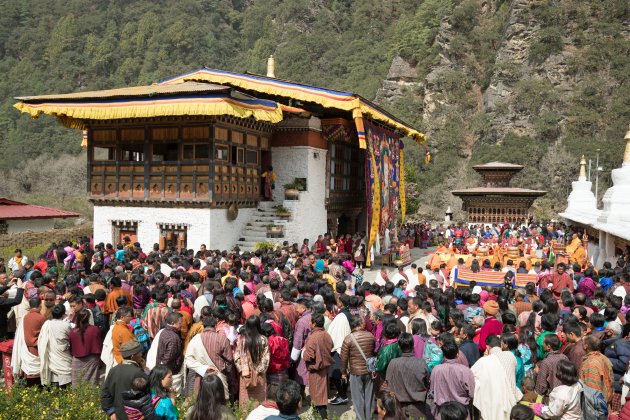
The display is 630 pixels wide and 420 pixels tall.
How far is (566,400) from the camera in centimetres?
478

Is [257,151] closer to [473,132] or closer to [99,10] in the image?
[473,132]

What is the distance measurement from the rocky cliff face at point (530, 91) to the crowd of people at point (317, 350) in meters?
43.6

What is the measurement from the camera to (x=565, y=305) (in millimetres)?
7957

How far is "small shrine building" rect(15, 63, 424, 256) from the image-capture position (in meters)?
15.9

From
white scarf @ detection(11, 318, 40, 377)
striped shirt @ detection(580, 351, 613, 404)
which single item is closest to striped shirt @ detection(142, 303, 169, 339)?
white scarf @ detection(11, 318, 40, 377)

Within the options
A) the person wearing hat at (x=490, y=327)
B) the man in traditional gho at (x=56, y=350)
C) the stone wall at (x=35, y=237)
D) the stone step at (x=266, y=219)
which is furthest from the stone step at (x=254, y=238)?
the person wearing hat at (x=490, y=327)

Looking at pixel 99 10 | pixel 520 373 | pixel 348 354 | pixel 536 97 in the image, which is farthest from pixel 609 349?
pixel 99 10

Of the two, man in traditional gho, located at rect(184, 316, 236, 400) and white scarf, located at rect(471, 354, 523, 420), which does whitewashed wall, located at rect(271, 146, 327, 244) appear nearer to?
man in traditional gho, located at rect(184, 316, 236, 400)

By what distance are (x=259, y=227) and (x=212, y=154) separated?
3.46 meters

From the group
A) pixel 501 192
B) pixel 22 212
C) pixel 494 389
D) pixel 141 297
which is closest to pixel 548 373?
pixel 494 389

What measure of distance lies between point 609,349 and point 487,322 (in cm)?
141

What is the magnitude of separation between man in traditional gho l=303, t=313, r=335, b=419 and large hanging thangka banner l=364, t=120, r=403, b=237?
1285 centimetres

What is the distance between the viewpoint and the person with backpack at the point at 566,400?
4781mm

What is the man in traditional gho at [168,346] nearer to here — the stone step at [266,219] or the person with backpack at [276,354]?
the person with backpack at [276,354]
